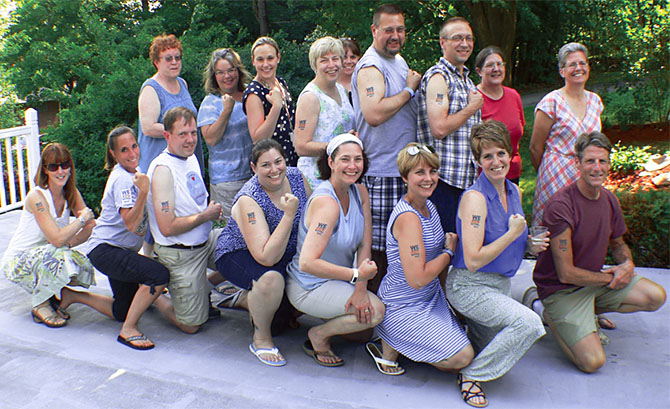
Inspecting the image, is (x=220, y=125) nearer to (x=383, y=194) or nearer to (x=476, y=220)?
(x=383, y=194)

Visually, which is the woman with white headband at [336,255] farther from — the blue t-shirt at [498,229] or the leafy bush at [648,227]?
the leafy bush at [648,227]

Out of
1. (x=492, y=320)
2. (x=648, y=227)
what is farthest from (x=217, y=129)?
(x=648, y=227)

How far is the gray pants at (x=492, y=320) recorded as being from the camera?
3.11 metres

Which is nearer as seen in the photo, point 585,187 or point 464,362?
point 464,362

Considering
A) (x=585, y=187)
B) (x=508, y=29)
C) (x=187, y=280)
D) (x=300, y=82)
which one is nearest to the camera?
(x=585, y=187)

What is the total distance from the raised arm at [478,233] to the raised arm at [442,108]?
0.47 meters

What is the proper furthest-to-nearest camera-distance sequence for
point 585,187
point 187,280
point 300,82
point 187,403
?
point 300,82
point 187,280
point 585,187
point 187,403

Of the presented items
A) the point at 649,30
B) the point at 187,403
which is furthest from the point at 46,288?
the point at 649,30

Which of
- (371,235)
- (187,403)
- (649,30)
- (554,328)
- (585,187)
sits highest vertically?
(649,30)

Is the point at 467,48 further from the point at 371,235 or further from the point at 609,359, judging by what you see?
the point at 609,359

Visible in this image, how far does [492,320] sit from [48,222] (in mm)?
2794

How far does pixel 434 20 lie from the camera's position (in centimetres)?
1092

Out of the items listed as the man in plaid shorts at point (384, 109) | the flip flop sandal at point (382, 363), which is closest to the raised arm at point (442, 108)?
the man in plaid shorts at point (384, 109)

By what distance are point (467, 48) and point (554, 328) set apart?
1.68 m
